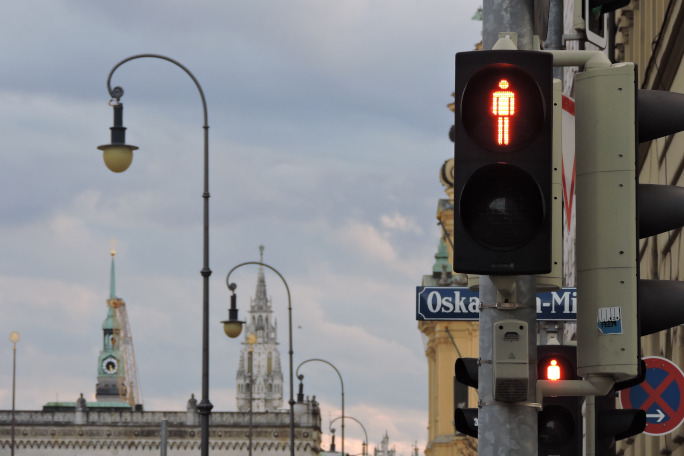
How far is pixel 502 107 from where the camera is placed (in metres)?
6.21

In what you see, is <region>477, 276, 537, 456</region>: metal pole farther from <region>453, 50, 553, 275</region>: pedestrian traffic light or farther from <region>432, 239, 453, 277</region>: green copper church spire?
<region>432, 239, 453, 277</region>: green copper church spire

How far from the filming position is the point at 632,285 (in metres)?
6.34

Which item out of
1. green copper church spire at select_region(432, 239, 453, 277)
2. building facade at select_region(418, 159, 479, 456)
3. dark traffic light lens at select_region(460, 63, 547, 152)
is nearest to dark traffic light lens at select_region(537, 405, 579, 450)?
dark traffic light lens at select_region(460, 63, 547, 152)

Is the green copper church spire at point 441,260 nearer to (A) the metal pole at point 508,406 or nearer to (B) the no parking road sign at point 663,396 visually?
(B) the no parking road sign at point 663,396

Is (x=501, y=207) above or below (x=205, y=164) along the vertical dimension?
below

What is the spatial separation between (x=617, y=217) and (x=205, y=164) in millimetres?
26375

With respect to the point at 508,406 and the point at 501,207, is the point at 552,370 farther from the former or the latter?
the point at 501,207

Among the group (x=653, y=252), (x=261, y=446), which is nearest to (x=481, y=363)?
(x=653, y=252)

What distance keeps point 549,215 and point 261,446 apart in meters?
137

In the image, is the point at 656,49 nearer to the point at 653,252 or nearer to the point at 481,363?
the point at 653,252

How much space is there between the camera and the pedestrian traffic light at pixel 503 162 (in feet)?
20.1

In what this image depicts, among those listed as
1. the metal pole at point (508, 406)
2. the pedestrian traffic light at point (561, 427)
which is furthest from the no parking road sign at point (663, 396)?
the metal pole at point (508, 406)

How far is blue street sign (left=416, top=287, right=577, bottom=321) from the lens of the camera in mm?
12039

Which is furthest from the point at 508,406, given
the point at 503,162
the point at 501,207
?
the point at 503,162
